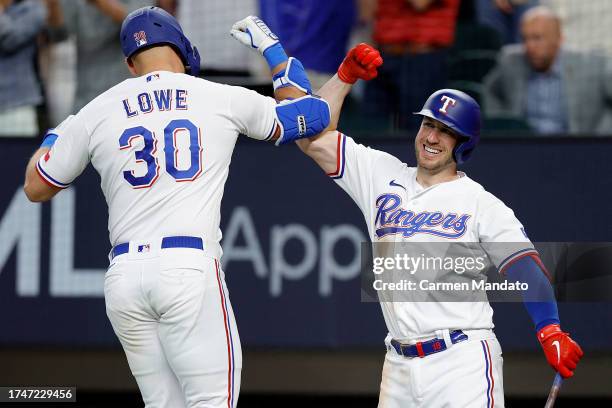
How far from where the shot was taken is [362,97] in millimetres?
7590

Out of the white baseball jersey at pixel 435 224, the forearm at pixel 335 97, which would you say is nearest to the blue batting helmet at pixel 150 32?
the forearm at pixel 335 97

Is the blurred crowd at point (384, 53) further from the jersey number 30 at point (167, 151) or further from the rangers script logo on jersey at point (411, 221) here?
the jersey number 30 at point (167, 151)

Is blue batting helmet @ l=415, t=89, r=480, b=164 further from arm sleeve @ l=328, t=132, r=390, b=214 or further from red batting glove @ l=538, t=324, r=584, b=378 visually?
red batting glove @ l=538, t=324, r=584, b=378

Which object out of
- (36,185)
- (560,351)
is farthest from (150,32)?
(560,351)

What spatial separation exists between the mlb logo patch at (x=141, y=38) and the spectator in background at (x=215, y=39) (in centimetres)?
287

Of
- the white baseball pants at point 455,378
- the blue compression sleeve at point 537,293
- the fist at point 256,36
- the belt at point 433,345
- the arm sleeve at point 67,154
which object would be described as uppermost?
the fist at point 256,36

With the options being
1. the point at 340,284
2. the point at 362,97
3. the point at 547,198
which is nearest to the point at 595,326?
the point at 547,198

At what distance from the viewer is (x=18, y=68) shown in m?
7.57

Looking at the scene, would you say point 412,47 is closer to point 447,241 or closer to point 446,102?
point 446,102

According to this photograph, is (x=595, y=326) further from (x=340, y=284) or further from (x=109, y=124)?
(x=109, y=124)

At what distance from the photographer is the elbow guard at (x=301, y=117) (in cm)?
482

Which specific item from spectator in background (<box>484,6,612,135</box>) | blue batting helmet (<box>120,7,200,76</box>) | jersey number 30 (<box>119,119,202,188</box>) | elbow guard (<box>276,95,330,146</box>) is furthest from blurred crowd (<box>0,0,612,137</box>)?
jersey number 30 (<box>119,119,202,188</box>)

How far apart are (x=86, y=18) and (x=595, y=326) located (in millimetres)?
3812

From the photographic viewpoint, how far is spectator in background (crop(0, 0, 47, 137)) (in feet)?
24.8
